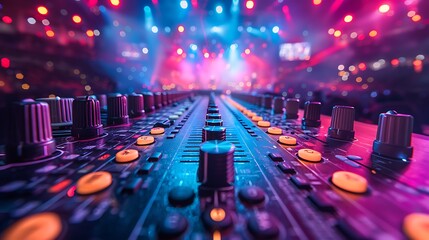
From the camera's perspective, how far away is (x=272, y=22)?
1197 centimetres

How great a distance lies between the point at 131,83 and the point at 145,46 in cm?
422

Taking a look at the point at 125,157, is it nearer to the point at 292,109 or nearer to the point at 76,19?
the point at 292,109

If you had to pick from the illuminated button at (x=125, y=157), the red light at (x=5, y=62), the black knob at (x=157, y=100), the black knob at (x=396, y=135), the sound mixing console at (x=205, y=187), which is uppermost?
the red light at (x=5, y=62)

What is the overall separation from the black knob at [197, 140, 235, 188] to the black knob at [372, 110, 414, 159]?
2.27 ft

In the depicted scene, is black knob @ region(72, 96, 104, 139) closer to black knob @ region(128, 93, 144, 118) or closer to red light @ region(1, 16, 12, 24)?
black knob @ region(128, 93, 144, 118)

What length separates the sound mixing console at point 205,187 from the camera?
36cm

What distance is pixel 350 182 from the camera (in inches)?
20.1

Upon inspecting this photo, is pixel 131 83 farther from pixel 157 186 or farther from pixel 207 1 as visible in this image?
pixel 157 186

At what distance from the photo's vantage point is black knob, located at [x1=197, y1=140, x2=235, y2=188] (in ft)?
1.63

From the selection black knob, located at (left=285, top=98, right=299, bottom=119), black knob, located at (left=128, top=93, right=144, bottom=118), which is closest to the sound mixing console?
black knob, located at (left=128, top=93, right=144, bottom=118)

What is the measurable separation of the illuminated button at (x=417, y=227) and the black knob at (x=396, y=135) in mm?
518

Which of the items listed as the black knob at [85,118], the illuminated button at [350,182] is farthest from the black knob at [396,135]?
the black knob at [85,118]

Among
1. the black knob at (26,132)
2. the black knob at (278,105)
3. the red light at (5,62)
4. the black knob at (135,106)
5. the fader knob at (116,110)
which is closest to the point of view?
the black knob at (26,132)

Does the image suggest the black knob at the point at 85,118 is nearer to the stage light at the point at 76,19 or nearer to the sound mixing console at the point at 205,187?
the sound mixing console at the point at 205,187
